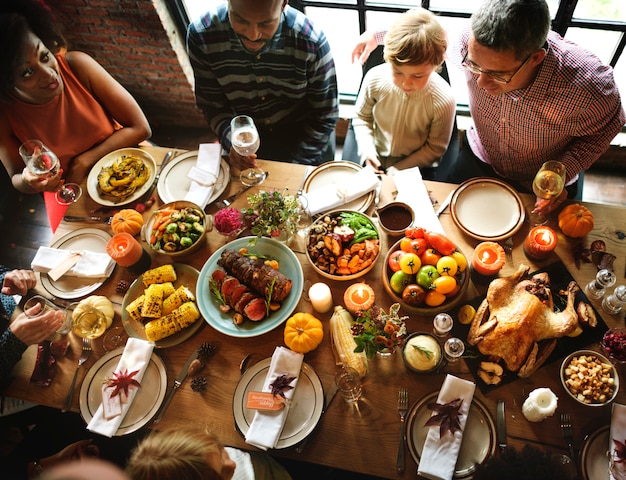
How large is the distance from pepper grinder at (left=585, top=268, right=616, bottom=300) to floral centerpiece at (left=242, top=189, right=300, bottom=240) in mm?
1363

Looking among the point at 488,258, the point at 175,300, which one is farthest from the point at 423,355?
the point at 175,300

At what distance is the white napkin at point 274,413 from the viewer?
1.68m

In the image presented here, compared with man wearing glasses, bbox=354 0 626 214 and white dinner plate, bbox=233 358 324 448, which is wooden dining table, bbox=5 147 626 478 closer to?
white dinner plate, bbox=233 358 324 448

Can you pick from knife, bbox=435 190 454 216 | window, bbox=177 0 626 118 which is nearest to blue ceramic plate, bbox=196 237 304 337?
knife, bbox=435 190 454 216

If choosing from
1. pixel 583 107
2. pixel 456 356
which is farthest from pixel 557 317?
pixel 583 107

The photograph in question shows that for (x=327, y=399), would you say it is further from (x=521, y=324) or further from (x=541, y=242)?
(x=541, y=242)

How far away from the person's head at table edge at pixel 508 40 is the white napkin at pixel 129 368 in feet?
6.68

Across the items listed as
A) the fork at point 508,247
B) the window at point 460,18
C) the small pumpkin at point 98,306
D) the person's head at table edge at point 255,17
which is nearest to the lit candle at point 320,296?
the fork at point 508,247

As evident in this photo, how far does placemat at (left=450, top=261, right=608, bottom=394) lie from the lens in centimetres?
175

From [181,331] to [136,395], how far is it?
0.33 metres

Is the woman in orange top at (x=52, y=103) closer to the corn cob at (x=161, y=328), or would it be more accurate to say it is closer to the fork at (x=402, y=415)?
the corn cob at (x=161, y=328)

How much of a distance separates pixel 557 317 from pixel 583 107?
3.43ft

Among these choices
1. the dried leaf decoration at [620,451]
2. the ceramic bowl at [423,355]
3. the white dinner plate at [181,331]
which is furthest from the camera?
the white dinner plate at [181,331]

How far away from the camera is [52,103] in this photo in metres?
2.52
